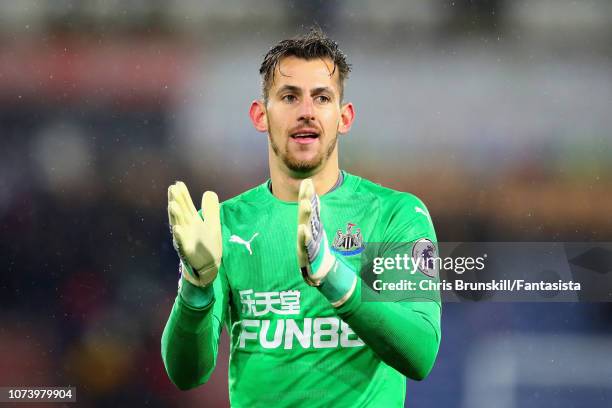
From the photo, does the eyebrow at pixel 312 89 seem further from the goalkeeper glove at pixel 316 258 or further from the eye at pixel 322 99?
the goalkeeper glove at pixel 316 258

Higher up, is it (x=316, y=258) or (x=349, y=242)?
(x=349, y=242)

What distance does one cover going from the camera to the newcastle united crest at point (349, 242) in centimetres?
281

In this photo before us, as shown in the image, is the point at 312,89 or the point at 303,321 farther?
the point at 312,89

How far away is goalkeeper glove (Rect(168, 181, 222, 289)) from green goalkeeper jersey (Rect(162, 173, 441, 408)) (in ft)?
0.35

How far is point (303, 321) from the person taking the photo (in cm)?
272

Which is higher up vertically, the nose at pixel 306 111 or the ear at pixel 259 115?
the ear at pixel 259 115

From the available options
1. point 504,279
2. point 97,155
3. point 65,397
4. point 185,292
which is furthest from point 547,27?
point 185,292

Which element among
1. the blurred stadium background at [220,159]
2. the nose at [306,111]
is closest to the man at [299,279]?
the nose at [306,111]

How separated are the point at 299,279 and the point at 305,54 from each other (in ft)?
2.49

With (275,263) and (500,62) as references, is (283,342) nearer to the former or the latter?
(275,263)

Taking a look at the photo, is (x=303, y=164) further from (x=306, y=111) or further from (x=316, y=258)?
(x=316, y=258)

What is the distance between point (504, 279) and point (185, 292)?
11.7ft

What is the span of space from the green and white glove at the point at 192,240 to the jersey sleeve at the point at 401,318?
0.38 metres

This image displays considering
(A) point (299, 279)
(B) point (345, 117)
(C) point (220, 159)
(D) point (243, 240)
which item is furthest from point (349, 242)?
(C) point (220, 159)
